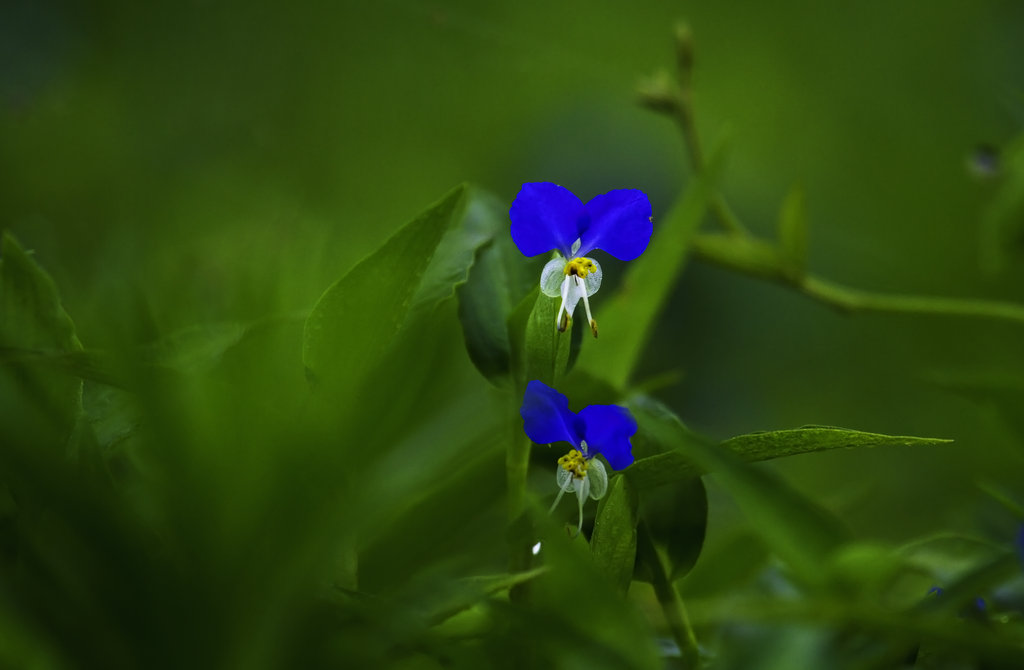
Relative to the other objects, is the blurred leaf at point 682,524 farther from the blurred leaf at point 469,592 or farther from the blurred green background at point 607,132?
the blurred green background at point 607,132

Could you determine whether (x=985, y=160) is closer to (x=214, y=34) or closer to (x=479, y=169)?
(x=479, y=169)

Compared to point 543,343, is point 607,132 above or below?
above

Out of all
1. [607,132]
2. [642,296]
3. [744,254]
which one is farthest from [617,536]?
[607,132]

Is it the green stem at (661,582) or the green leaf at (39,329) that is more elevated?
the green leaf at (39,329)

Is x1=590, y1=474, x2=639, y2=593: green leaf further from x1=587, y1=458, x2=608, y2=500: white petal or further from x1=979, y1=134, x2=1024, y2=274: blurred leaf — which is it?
x1=979, y1=134, x2=1024, y2=274: blurred leaf

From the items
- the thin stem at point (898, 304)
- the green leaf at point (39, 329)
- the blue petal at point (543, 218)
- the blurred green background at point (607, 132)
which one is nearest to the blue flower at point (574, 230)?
the blue petal at point (543, 218)

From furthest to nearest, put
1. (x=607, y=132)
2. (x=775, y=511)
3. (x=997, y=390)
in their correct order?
(x=607, y=132) → (x=997, y=390) → (x=775, y=511)

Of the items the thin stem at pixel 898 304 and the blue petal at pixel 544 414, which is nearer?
the blue petal at pixel 544 414

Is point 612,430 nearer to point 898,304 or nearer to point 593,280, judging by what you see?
point 593,280
